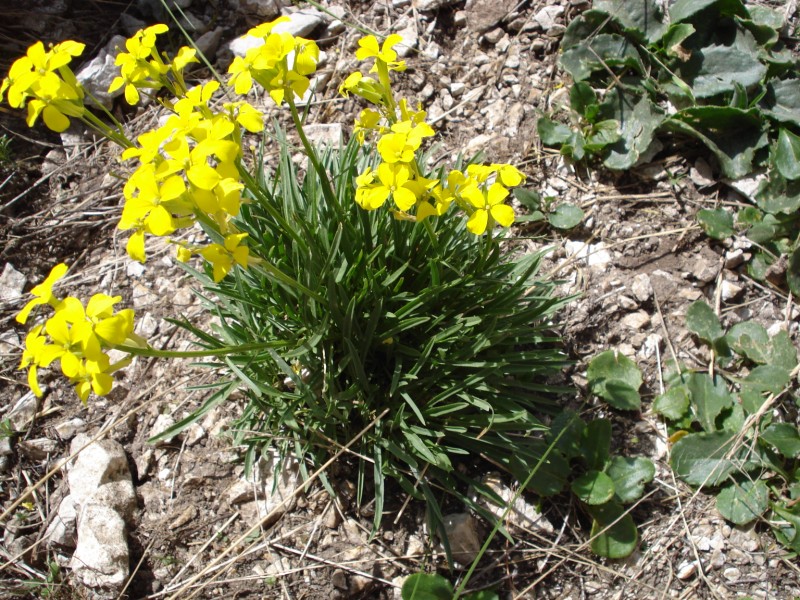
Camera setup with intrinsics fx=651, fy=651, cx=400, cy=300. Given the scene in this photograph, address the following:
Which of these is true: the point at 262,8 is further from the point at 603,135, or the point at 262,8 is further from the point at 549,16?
the point at 603,135

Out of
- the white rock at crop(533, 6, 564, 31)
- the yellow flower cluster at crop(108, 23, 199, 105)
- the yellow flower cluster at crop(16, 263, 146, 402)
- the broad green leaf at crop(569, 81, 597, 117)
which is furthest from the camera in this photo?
the white rock at crop(533, 6, 564, 31)

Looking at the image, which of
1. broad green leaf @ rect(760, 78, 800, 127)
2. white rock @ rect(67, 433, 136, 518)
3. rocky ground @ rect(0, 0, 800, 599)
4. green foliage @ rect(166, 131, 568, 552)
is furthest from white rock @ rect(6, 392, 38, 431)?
broad green leaf @ rect(760, 78, 800, 127)

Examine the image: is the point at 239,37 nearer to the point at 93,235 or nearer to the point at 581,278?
the point at 93,235

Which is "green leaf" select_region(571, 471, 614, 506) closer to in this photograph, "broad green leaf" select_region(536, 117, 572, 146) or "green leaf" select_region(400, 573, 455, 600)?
"green leaf" select_region(400, 573, 455, 600)

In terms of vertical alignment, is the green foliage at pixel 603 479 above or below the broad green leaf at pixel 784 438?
above

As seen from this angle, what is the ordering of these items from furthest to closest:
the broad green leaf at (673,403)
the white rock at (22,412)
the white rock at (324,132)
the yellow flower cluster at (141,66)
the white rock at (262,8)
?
the white rock at (262,8) → the white rock at (324,132) → the white rock at (22,412) → the broad green leaf at (673,403) → the yellow flower cluster at (141,66)

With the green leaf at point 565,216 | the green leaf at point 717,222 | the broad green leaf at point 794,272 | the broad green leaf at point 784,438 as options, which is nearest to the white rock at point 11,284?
the green leaf at point 565,216

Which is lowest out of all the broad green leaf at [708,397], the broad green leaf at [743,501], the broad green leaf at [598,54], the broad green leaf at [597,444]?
the broad green leaf at [743,501]

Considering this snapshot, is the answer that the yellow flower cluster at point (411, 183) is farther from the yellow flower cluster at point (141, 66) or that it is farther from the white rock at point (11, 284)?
the white rock at point (11, 284)
